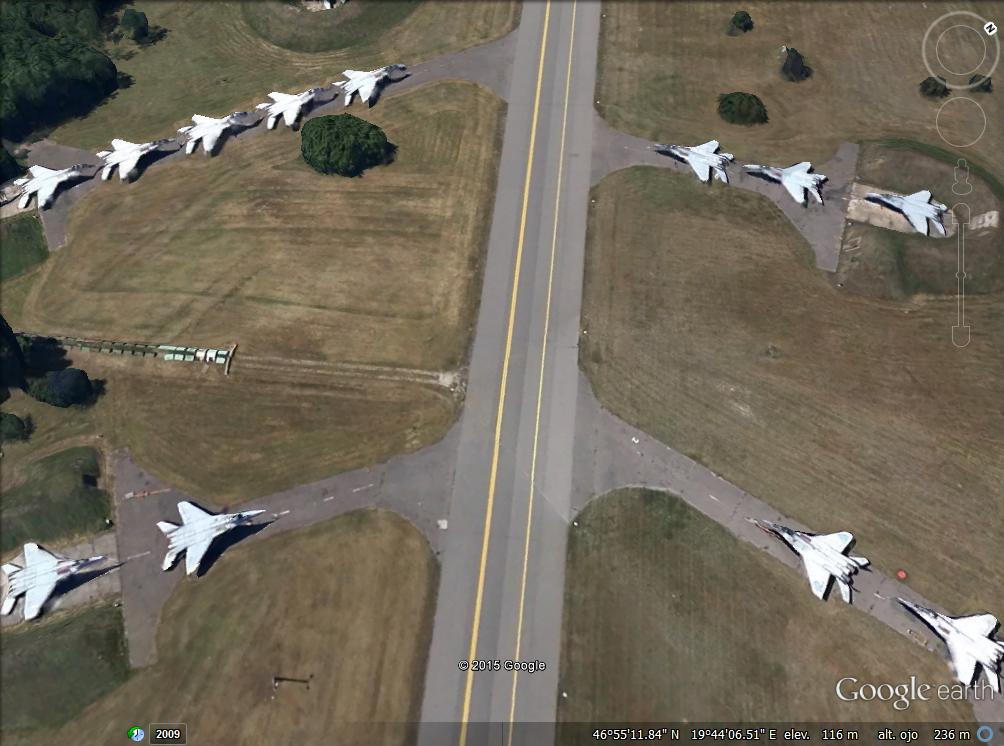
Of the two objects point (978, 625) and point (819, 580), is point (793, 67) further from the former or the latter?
point (978, 625)

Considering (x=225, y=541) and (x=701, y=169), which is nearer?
(x=225, y=541)

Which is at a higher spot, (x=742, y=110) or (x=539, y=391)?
(x=742, y=110)

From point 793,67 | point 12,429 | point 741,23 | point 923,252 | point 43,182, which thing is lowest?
point 923,252

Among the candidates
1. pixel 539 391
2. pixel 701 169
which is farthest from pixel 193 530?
pixel 701 169

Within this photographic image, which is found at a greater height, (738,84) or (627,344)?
(738,84)

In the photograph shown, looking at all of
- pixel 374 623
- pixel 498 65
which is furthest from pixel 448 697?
pixel 498 65

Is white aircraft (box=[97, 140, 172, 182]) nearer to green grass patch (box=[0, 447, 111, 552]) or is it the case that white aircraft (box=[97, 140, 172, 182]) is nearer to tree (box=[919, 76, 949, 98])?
green grass patch (box=[0, 447, 111, 552])

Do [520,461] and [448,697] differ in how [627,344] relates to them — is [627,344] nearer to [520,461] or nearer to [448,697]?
[520,461]
